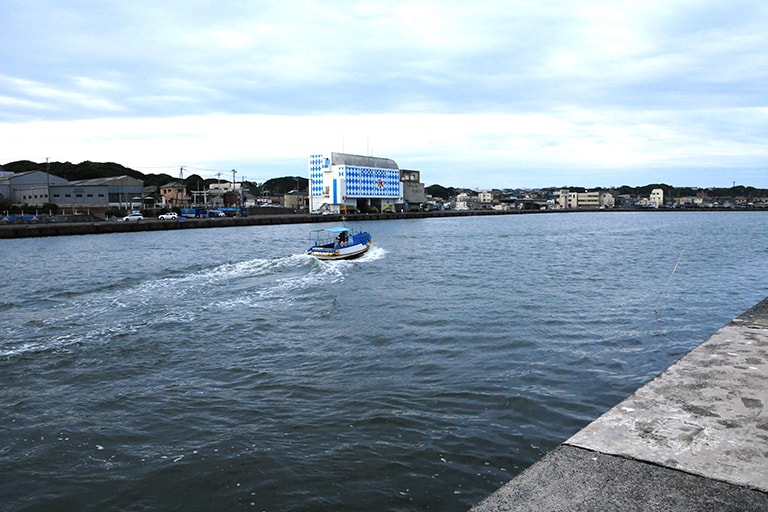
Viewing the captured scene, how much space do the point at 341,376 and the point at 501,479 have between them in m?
4.40

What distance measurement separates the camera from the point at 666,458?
4.54 metres

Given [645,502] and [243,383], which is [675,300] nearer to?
[243,383]

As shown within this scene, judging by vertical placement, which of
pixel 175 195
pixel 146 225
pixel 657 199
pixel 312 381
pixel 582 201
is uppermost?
pixel 657 199

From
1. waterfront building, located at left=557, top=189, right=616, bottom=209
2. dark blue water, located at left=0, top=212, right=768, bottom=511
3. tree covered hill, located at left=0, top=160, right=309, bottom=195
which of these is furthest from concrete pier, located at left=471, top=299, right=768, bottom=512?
waterfront building, located at left=557, top=189, right=616, bottom=209

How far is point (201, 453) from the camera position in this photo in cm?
693

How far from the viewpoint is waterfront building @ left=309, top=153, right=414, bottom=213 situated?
307ft

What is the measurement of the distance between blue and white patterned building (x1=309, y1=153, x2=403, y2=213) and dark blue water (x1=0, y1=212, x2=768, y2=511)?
7257 cm

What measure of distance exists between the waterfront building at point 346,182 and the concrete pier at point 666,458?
290 ft

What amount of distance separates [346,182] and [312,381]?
280ft

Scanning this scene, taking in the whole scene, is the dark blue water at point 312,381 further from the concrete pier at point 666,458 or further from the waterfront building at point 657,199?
the waterfront building at point 657,199

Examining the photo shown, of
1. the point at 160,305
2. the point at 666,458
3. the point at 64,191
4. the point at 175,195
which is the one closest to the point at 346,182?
the point at 175,195

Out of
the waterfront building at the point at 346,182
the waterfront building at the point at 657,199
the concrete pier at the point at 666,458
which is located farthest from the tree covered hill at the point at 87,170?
the waterfront building at the point at 657,199

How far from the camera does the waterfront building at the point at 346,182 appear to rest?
307ft

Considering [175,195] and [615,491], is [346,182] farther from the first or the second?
[615,491]
